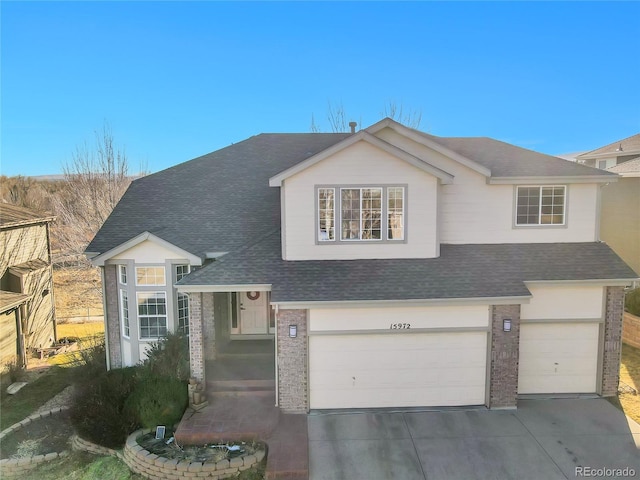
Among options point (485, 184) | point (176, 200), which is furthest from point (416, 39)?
point (176, 200)

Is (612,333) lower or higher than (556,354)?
higher

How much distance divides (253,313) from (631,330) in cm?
1290

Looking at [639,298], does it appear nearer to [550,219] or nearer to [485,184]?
[550,219]

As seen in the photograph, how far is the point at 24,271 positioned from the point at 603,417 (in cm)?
2053

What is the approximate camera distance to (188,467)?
763 centimetres

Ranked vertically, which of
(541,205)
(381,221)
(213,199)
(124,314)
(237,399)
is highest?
(213,199)

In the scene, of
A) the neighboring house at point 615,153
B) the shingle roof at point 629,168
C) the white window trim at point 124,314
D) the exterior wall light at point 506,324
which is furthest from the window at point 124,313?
the neighboring house at point 615,153

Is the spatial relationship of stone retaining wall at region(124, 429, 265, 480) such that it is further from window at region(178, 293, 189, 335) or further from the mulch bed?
window at region(178, 293, 189, 335)

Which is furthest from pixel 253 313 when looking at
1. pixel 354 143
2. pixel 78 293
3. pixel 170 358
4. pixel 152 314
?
pixel 78 293

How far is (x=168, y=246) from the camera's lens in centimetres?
1070

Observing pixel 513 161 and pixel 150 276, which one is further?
pixel 513 161

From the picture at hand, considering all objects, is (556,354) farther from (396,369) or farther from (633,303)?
(633,303)

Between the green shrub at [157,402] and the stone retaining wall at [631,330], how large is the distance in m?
14.2

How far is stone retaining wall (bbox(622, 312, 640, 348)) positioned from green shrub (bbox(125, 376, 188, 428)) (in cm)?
1421
